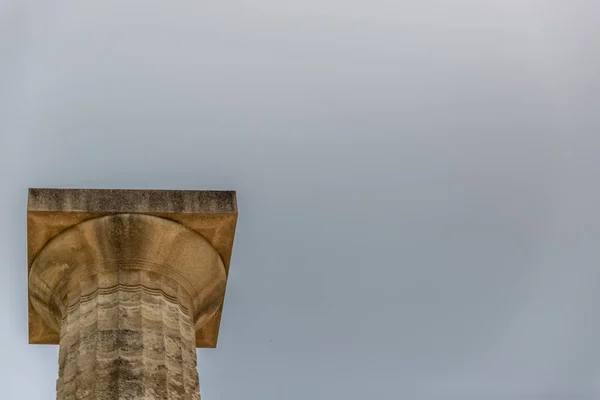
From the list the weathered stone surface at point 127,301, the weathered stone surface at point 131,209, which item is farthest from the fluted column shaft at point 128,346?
the weathered stone surface at point 131,209

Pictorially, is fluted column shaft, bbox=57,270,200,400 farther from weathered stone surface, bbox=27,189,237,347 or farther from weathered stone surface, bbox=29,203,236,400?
weathered stone surface, bbox=27,189,237,347

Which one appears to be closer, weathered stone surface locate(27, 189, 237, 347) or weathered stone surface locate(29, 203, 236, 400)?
weathered stone surface locate(29, 203, 236, 400)

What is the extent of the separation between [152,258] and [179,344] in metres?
1.26

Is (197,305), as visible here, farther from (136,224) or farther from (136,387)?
(136,387)

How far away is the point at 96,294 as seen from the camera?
369 inches

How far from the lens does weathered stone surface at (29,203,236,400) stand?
8.35 meters

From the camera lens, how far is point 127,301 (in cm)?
923

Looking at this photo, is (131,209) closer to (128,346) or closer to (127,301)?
(127,301)

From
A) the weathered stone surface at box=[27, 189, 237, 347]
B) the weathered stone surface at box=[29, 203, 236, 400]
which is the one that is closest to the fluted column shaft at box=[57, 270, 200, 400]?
the weathered stone surface at box=[29, 203, 236, 400]

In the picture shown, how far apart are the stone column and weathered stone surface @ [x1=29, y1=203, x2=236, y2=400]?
0.5 inches

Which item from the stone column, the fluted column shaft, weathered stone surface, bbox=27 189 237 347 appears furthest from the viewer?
weathered stone surface, bbox=27 189 237 347

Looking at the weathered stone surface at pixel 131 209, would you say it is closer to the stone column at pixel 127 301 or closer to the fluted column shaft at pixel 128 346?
the stone column at pixel 127 301

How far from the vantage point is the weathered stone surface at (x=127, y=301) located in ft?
27.4

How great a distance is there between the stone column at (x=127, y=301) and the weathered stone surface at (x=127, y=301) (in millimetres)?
12
